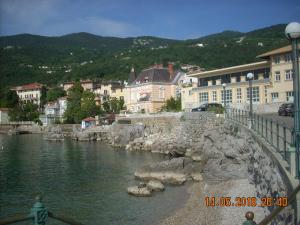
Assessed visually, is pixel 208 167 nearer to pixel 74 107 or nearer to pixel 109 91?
pixel 74 107

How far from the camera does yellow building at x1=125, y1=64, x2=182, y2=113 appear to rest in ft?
297

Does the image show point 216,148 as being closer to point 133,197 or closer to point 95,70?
point 133,197

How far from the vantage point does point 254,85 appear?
6034 centimetres

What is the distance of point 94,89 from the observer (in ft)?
448

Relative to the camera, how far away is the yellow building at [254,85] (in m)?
53.8

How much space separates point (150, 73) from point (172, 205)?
224ft

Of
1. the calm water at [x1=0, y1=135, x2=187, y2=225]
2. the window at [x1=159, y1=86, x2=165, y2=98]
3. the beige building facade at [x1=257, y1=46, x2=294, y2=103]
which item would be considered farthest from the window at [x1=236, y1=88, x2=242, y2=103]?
the window at [x1=159, y1=86, x2=165, y2=98]

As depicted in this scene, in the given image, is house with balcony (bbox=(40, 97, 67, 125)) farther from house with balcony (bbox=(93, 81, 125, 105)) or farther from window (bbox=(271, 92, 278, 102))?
window (bbox=(271, 92, 278, 102))

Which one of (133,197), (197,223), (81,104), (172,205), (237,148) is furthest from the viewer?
(81,104)

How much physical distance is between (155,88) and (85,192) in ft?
202

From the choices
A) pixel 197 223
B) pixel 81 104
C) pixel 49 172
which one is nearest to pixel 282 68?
pixel 49 172

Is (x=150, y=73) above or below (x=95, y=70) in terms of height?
below

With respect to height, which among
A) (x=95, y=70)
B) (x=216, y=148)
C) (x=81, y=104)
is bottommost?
(x=216, y=148)

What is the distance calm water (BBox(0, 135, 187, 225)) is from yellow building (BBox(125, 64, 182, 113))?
42267 millimetres
